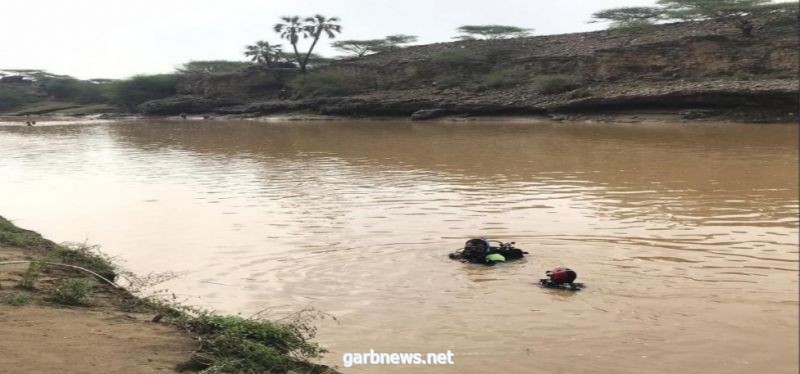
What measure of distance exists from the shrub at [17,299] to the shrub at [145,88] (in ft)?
198

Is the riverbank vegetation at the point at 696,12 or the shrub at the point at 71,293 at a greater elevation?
the riverbank vegetation at the point at 696,12

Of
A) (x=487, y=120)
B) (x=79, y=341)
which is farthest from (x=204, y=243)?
(x=487, y=120)

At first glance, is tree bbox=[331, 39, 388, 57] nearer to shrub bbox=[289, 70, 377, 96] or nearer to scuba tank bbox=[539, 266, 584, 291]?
shrub bbox=[289, 70, 377, 96]

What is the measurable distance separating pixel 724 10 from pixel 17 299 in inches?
1484

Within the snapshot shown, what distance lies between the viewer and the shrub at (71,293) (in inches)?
210

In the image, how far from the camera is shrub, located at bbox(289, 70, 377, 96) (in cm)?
4838

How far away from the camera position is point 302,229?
9.30m

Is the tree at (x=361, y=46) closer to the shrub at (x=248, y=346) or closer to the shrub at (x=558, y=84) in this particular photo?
the shrub at (x=558, y=84)

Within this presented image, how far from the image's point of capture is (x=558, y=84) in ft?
118

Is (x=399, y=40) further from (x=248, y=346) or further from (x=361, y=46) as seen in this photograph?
(x=248, y=346)

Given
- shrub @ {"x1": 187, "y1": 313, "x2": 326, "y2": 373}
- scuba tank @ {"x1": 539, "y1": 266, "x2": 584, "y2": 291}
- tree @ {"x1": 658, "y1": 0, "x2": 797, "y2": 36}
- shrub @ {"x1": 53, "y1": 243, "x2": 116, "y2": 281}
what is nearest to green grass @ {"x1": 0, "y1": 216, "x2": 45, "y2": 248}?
shrub @ {"x1": 53, "y1": 243, "x2": 116, "y2": 281}

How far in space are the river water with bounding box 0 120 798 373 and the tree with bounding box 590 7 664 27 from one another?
26.0 meters

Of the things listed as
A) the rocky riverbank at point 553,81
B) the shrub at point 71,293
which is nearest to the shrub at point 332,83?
the rocky riverbank at point 553,81

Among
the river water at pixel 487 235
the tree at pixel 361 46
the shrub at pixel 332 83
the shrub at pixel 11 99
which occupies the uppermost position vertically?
the tree at pixel 361 46
